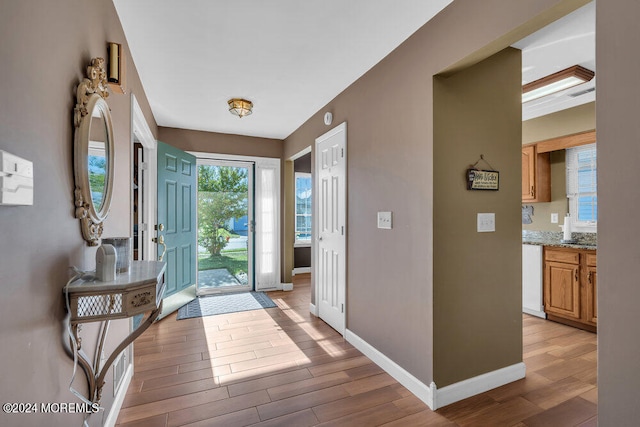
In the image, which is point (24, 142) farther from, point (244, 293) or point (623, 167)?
point (244, 293)

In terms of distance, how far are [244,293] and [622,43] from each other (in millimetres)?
4603

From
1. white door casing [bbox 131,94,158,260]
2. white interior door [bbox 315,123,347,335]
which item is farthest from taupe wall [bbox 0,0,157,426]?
white door casing [bbox 131,94,158,260]

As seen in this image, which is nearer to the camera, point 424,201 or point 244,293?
point 424,201

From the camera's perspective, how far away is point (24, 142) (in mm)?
856

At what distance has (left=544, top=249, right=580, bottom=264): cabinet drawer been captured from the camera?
320cm

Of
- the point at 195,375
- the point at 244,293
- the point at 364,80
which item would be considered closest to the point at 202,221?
the point at 244,293

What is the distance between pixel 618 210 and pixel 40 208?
193 centimetres

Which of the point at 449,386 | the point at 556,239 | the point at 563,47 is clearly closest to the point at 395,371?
the point at 449,386

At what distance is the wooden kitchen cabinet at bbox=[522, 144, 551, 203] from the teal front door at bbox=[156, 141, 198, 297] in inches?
175

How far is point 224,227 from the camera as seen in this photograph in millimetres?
4883

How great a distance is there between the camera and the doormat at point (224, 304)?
→ 3809 millimetres

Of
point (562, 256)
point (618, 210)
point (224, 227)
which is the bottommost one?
point (562, 256)

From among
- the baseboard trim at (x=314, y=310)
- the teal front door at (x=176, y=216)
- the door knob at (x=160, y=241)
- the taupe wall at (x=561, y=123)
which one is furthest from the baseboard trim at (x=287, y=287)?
the taupe wall at (x=561, y=123)

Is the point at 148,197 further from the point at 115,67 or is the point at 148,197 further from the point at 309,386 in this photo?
the point at 309,386
